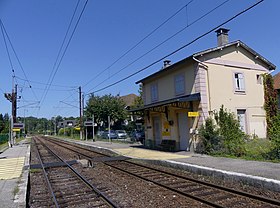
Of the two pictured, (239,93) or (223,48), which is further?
(239,93)

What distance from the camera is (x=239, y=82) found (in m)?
19.8

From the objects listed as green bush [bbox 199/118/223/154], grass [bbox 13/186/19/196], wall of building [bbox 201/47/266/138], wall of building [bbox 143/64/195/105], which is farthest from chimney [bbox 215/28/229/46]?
grass [bbox 13/186/19/196]

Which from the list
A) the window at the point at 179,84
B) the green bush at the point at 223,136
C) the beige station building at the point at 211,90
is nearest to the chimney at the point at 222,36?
the beige station building at the point at 211,90

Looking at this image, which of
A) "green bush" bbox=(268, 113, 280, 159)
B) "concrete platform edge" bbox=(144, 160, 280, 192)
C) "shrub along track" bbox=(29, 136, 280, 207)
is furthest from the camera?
"green bush" bbox=(268, 113, 280, 159)

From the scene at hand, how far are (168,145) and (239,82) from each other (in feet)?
21.1

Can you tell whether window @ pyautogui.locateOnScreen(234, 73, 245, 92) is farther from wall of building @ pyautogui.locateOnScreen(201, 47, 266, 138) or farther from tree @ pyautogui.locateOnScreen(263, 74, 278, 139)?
tree @ pyautogui.locateOnScreen(263, 74, 278, 139)

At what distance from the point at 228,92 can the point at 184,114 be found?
3.16 meters

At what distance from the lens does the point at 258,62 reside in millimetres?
21203

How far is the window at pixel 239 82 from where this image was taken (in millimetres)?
19625

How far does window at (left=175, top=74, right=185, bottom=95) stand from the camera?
1950 cm

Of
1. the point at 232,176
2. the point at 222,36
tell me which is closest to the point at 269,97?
the point at 222,36

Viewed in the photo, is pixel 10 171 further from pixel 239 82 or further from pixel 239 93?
pixel 239 82

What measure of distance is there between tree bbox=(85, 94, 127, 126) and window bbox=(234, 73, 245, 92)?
3445 centimetres

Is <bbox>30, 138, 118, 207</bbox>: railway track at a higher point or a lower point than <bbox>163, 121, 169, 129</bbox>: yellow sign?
lower
